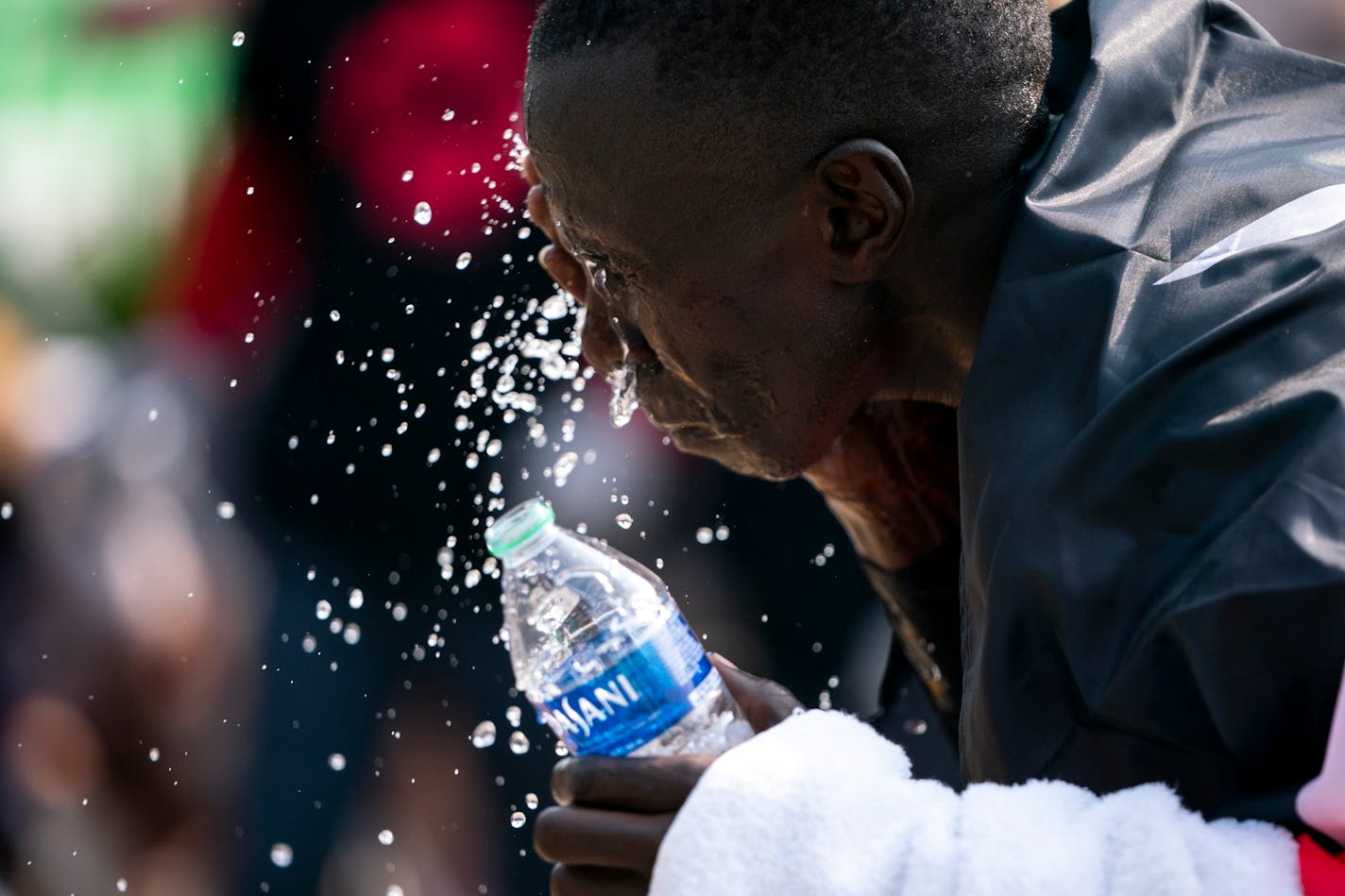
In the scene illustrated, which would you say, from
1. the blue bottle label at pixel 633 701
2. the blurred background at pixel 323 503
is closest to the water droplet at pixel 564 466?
the blurred background at pixel 323 503

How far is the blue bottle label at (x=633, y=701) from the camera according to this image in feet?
5.45

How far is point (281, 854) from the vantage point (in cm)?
357

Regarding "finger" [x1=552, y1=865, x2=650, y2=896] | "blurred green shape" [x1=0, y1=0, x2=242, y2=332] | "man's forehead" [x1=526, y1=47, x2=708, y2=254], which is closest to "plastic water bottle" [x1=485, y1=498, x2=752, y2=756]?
"finger" [x1=552, y1=865, x2=650, y2=896]

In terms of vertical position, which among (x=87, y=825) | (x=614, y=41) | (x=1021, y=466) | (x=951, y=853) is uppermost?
(x=614, y=41)

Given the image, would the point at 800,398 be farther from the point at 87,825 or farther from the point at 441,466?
the point at 87,825

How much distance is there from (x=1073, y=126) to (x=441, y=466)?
206 centimetres

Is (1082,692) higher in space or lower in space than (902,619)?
higher

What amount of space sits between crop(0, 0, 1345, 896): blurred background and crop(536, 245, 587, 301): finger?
2.72ft

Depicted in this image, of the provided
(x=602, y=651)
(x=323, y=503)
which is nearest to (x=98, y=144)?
(x=323, y=503)

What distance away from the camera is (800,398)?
2064 millimetres

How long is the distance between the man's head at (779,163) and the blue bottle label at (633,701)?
1.63 feet

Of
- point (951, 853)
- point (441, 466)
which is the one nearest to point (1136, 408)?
point (951, 853)

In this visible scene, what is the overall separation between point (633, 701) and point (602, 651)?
0.24 ft

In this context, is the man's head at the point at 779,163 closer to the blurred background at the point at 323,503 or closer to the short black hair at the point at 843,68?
the short black hair at the point at 843,68
